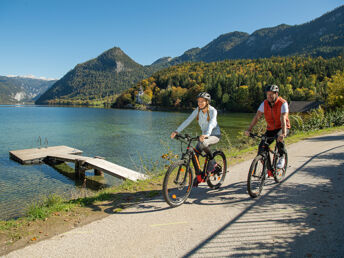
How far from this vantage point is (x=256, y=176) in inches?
203

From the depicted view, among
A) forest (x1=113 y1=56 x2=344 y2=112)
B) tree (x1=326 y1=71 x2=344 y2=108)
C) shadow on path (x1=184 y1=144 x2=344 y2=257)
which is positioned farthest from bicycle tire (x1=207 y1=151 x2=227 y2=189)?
forest (x1=113 y1=56 x2=344 y2=112)

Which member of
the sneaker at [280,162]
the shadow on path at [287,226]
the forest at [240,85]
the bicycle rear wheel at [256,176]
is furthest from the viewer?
the forest at [240,85]

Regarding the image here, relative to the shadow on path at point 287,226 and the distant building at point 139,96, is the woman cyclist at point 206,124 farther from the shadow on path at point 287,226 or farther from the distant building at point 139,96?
the distant building at point 139,96

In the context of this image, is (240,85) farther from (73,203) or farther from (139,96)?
(73,203)

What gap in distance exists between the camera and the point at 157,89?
153 metres

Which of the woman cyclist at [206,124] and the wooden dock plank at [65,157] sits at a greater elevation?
the woman cyclist at [206,124]

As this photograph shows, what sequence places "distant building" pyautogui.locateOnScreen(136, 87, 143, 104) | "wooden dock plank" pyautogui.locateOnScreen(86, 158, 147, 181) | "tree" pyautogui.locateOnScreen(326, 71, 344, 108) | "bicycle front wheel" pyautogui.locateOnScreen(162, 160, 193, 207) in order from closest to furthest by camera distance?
"bicycle front wheel" pyautogui.locateOnScreen(162, 160, 193, 207) < "wooden dock plank" pyautogui.locateOnScreen(86, 158, 147, 181) < "tree" pyautogui.locateOnScreen(326, 71, 344, 108) < "distant building" pyautogui.locateOnScreen(136, 87, 143, 104)

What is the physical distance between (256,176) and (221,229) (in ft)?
5.98

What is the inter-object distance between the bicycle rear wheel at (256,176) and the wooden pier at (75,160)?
7.25 metres

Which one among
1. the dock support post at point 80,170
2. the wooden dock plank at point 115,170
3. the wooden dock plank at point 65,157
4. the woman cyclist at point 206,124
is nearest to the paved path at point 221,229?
the woman cyclist at point 206,124

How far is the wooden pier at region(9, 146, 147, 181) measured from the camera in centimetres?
1268

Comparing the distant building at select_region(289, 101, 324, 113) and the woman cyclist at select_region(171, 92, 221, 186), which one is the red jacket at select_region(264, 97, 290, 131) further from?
the distant building at select_region(289, 101, 324, 113)

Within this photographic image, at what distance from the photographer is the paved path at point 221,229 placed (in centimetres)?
320

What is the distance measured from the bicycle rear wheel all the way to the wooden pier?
23.8ft
